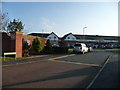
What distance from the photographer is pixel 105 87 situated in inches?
195

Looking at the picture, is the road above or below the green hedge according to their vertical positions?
below

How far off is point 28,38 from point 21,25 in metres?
33.9

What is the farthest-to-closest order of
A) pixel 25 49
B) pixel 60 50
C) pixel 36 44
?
pixel 60 50 < pixel 36 44 < pixel 25 49

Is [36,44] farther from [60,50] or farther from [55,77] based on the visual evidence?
[55,77]

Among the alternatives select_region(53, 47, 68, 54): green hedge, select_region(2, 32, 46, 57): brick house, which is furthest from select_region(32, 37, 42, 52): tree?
select_region(53, 47, 68, 54): green hedge

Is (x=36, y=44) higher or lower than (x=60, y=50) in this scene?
higher

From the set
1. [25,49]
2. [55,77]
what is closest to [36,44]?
[25,49]

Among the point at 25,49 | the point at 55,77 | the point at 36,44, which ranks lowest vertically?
the point at 55,77

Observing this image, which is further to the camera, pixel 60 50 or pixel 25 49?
pixel 60 50

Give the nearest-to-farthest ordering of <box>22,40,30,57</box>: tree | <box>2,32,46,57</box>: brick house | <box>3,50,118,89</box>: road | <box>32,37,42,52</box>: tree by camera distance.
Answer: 1. <box>3,50,118,89</box>: road
2. <box>2,32,46,57</box>: brick house
3. <box>22,40,30,57</box>: tree
4. <box>32,37,42,52</box>: tree

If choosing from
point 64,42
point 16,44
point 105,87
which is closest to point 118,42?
point 64,42

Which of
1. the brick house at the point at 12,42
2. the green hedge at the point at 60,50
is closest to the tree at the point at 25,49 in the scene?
the brick house at the point at 12,42

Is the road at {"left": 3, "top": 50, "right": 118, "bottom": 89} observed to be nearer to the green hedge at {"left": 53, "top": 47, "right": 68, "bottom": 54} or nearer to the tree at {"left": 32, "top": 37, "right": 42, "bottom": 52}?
the tree at {"left": 32, "top": 37, "right": 42, "bottom": 52}

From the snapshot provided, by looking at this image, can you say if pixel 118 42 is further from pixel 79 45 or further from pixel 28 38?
pixel 28 38
